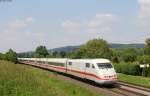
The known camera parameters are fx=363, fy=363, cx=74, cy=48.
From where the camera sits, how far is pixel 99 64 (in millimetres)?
35344

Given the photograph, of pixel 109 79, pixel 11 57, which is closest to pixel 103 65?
pixel 109 79

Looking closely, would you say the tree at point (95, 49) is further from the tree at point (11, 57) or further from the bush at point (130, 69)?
the bush at point (130, 69)

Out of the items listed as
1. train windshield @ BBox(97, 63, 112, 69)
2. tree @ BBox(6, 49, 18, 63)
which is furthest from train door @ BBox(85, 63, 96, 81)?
tree @ BBox(6, 49, 18, 63)

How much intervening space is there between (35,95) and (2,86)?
1442 millimetres

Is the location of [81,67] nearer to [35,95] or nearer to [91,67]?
[91,67]

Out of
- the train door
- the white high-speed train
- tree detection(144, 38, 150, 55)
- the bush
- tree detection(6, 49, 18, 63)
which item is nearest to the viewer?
the white high-speed train

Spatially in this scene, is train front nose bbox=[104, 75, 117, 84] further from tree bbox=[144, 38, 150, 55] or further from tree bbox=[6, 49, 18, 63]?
tree bbox=[6, 49, 18, 63]

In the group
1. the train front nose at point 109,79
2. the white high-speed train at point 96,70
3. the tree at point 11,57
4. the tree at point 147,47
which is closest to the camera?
the train front nose at point 109,79

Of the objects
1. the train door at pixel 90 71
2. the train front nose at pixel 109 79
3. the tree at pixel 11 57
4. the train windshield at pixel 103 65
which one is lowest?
the train front nose at pixel 109 79

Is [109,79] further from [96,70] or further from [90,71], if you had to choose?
[90,71]

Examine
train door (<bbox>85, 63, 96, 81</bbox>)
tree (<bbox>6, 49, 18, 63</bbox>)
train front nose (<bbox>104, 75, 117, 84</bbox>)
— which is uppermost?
tree (<bbox>6, 49, 18, 63</bbox>)

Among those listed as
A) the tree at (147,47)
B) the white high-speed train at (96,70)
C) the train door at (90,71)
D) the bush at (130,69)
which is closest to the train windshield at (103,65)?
the white high-speed train at (96,70)

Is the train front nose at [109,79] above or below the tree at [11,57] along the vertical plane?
below

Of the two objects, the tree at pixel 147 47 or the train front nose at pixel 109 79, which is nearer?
the train front nose at pixel 109 79
